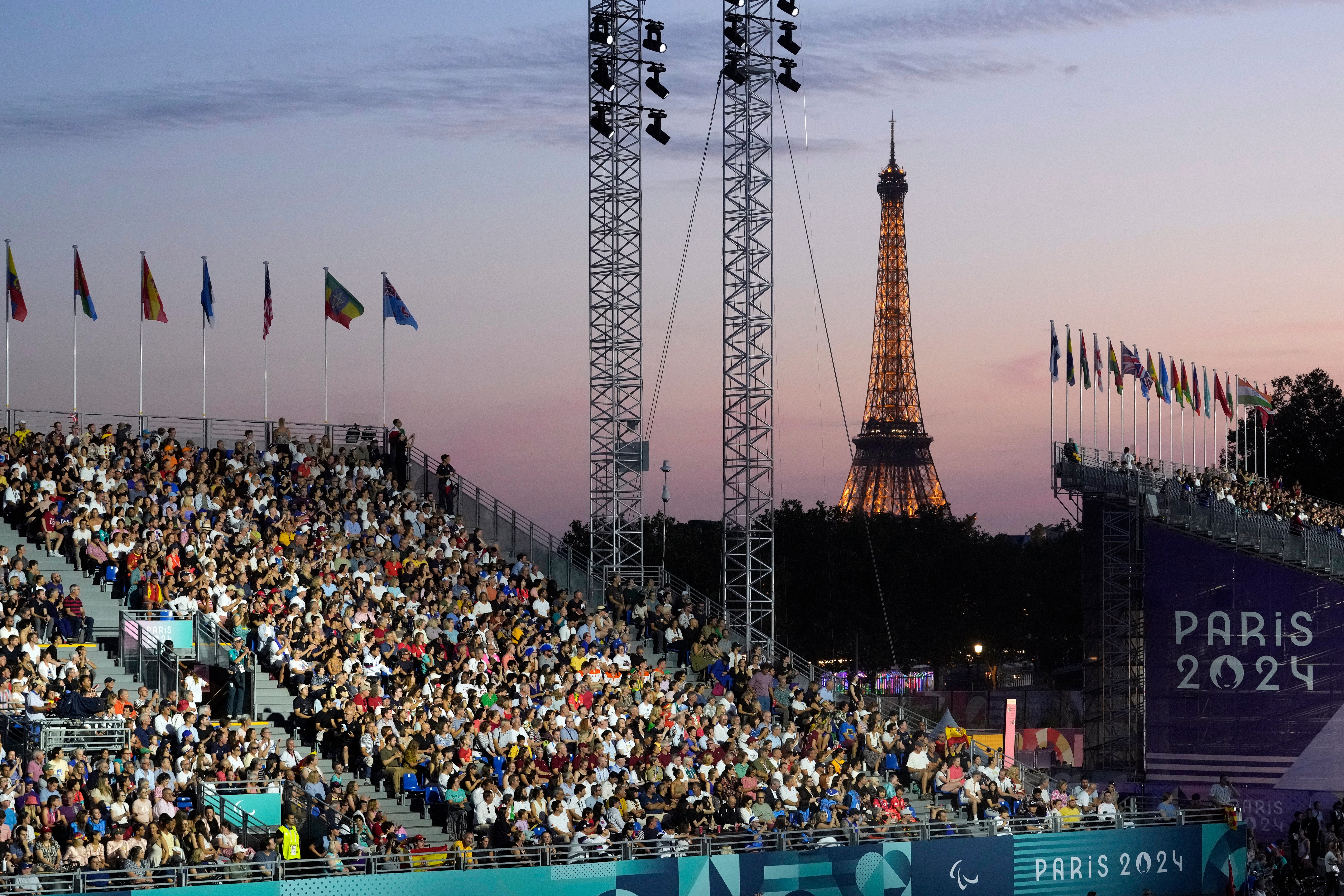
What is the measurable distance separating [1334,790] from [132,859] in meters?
28.0

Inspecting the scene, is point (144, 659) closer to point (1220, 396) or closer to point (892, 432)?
point (1220, 396)

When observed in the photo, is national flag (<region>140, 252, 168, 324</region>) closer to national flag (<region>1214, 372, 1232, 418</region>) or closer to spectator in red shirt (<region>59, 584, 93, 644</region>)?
spectator in red shirt (<region>59, 584, 93, 644</region>)

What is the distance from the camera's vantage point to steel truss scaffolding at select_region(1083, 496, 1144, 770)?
4172 centimetres

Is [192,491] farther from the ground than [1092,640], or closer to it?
farther from the ground

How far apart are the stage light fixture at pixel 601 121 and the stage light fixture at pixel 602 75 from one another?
0.50 m

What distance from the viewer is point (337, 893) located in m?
20.3

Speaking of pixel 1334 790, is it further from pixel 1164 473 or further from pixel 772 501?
pixel 772 501

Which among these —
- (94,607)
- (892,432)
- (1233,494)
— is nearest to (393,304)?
(94,607)

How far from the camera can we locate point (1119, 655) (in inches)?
1657

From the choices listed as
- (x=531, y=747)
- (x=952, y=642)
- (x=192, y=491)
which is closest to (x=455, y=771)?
(x=531, y=747)

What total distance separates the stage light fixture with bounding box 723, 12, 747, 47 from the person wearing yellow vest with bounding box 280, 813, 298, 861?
23.3m

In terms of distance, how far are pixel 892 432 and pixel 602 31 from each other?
57029 millimetres

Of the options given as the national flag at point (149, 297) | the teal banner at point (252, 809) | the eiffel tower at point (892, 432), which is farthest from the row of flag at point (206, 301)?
the eiffel tower at point (892, 432)

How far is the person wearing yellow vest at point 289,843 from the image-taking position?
67.5 feet
